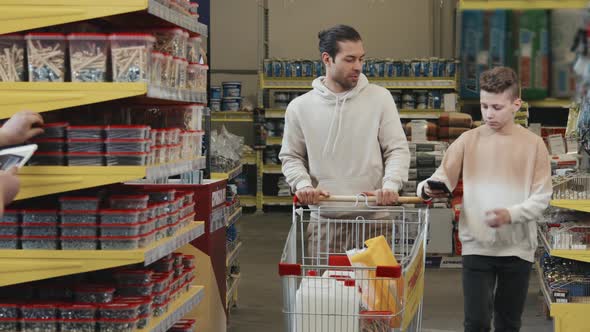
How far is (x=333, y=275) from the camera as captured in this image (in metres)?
2.92

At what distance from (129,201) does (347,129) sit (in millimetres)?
1081

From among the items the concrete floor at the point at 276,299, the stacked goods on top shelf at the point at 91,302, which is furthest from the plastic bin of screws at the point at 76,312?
the concrete floor at the point at 276,299

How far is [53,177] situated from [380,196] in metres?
1.21

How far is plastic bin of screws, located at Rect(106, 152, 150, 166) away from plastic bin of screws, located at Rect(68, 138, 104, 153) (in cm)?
5

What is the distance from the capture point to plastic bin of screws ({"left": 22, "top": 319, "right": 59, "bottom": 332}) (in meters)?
2.97

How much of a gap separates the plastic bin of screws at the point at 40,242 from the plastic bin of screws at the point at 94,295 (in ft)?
0.66

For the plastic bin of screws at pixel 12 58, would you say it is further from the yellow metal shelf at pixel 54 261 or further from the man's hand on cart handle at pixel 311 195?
the man's hand on cart handle at pixel 311 195

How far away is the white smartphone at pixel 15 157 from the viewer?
2.54 m

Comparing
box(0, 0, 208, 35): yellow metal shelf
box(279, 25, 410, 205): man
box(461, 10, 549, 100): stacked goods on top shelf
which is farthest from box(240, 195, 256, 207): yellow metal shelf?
box(461, 10, 549, 100): stacked goods on top shelf

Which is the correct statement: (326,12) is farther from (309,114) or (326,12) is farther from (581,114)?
(309,114)

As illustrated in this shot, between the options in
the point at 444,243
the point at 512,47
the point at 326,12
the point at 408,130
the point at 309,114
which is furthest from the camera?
the point at 326,12

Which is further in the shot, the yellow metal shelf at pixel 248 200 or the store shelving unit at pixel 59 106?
the yellow metal shelf at pixel 248 200

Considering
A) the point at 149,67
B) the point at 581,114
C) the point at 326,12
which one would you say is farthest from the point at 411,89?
the point at 149,67

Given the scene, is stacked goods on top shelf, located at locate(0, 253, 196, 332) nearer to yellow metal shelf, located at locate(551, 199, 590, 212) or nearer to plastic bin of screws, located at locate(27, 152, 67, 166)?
plastic bin of screws, located at locate(27, 152, 67, 166)
